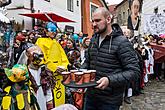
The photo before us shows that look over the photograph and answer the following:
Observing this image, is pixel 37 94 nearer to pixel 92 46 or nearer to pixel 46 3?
pixel 92 46

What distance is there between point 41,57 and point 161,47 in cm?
825

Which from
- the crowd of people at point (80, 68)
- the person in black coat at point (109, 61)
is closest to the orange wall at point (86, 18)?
the crowd of people at point (80, 68)

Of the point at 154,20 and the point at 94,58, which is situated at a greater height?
the point at 154,20

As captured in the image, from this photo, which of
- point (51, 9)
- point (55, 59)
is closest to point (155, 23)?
point (55, 59)

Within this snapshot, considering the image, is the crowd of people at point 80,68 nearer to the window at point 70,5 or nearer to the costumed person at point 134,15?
the costumed person at point 134,15

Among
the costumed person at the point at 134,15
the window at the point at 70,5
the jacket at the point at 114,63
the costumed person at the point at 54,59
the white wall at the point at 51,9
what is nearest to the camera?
the jacket at the point at 114,63

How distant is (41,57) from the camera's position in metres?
4.61

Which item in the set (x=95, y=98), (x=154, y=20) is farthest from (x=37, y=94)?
(x=154, y=20)

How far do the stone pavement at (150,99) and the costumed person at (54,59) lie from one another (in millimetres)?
2491

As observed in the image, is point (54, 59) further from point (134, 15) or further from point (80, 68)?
point (134, 15)

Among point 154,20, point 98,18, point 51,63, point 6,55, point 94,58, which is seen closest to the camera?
point 98,18

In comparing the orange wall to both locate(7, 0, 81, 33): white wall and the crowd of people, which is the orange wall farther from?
the crowd of people

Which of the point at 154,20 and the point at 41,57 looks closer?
the point at 41,57

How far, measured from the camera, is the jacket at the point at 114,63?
323 centimetres
